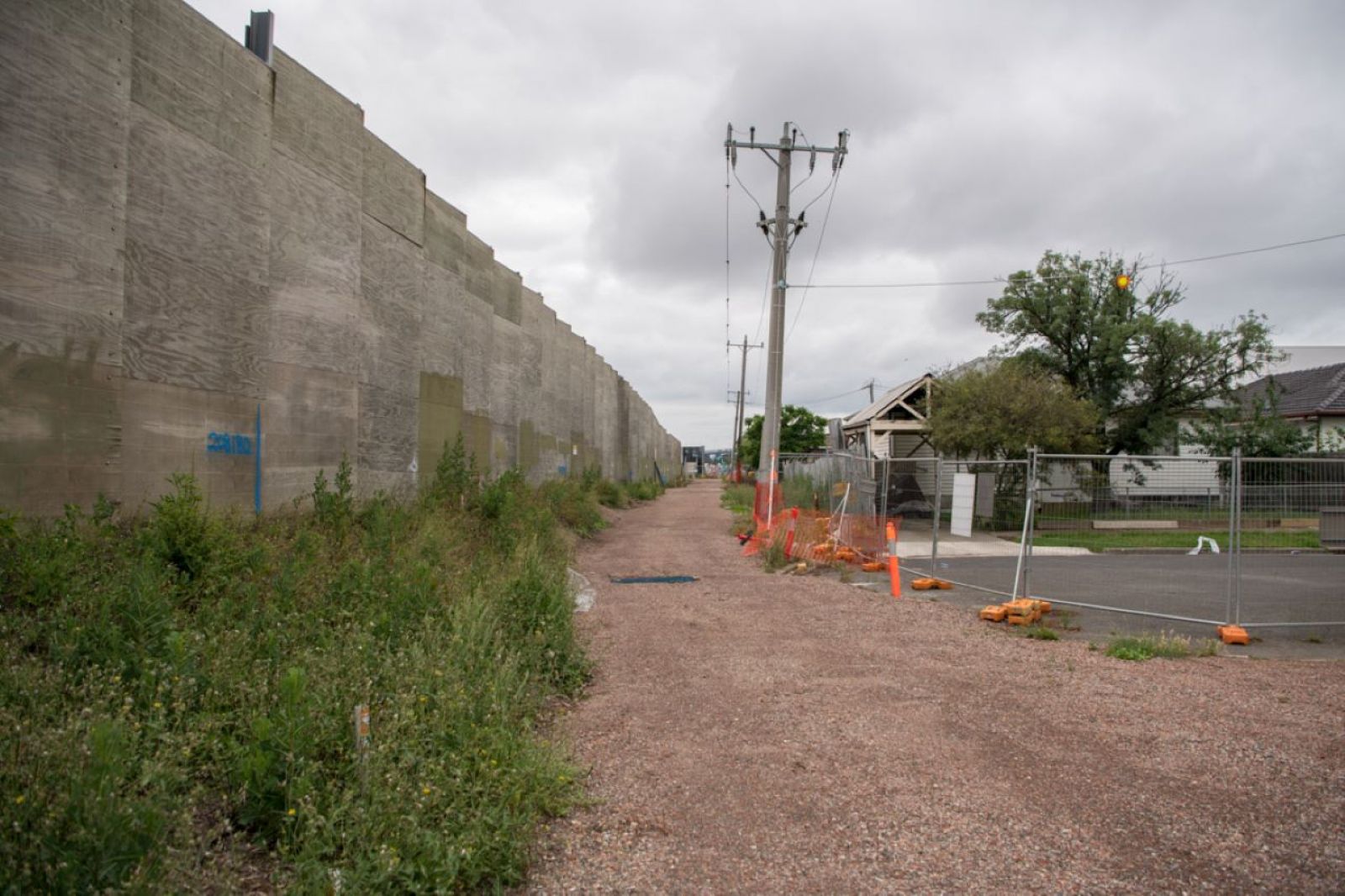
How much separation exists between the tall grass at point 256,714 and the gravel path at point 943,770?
48 centimetres

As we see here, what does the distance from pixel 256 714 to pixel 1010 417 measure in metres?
20.7

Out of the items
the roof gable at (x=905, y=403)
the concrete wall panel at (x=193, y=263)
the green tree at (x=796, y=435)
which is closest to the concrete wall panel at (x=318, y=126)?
the concrete wall panel at (x=193, y=263)

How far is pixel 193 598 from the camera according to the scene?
19.7ft

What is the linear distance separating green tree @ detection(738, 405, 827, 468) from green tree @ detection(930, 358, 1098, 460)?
37766mm

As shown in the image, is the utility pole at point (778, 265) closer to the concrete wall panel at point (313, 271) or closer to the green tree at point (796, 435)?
the concrete wall panel at point (313, 271)

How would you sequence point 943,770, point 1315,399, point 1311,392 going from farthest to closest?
point 1311,392, point 1315,399, point 943,770

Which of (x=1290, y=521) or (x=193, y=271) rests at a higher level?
(x=193, y=271)

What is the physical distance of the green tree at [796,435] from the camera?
206ft

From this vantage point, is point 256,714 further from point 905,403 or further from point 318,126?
point 905,403

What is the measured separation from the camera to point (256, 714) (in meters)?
4.08

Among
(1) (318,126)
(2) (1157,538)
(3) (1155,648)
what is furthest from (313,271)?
(2) (1157,538)

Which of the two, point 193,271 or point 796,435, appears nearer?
point 193,271

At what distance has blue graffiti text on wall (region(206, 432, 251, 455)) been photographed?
9.32 meters

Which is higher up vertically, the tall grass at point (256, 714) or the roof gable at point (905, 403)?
the roof gable at point (905, 403)
